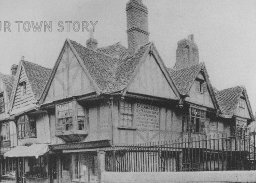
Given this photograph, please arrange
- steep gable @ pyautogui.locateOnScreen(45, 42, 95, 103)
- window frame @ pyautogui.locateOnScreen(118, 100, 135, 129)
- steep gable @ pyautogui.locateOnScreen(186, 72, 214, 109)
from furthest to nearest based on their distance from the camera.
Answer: steep gable @ pyautogui.locateOnScreen(186, 72, 214, 109) < steep gable @ pyautogui.locateOnScreen(45, 42, 95, 103) < window frame @ pyautogui.locateOnScreen(118, 100, 135, 129)

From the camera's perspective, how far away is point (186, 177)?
915 centimetres

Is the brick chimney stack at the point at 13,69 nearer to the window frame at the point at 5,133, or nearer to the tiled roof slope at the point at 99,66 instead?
the window frame at the point at 5,133

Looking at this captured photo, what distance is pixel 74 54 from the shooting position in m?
18.5

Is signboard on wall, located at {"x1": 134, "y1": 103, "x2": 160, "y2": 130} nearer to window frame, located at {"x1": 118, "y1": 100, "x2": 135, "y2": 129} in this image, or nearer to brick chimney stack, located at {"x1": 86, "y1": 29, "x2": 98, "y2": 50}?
window frame, located at {"x1": 118, "y1": 100, "x2": 135, "y2": 129}

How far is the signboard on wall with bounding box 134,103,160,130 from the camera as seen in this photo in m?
17.9

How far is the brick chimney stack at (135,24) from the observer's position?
1983cm

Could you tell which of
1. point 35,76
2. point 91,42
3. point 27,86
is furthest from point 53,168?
point 91,42

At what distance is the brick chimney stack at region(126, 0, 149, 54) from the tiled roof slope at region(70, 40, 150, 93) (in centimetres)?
84

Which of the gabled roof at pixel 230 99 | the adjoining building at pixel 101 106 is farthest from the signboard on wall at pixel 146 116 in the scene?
the gabled roof at pixel 230 99

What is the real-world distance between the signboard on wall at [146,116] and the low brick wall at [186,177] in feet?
17.7

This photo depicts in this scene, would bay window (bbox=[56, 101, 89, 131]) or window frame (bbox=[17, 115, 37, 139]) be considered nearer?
bay window (bbox=[56, 101, 89, 131])

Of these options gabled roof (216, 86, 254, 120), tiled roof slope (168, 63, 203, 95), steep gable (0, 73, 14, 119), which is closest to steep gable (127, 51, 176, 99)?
tiled roof slope (168, 63, 203, 95)

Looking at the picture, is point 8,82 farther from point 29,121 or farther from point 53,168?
point 53,168

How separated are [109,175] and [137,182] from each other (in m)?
2.25
